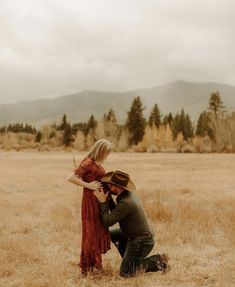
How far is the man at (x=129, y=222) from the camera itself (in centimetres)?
664

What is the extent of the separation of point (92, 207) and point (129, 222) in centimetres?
56

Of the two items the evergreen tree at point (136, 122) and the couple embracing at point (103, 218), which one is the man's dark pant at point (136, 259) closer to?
the couple embracing at point (103, 218)

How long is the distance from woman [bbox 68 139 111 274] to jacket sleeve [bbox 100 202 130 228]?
171 mm


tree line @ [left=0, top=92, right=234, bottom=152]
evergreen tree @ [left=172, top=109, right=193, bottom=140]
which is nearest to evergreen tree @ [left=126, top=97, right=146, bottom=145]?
tree line @ [left=0, top=92, right=234, bottom=152]

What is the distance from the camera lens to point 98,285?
668 centimetres

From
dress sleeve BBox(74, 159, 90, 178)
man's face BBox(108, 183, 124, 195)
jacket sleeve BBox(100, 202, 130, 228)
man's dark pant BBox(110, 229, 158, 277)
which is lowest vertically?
man's dark pant BBox(110, 229, 158, 277)

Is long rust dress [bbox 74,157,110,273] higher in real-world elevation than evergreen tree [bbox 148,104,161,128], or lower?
lower

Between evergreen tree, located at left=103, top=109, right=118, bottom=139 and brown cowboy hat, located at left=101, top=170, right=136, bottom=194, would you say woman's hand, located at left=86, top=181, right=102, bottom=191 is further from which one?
evergreen tree, located at left=103, top=109, right=118, bottom=139

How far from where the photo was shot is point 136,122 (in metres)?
85.0

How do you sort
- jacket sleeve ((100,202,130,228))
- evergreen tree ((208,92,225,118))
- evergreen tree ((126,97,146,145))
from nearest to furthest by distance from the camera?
jacket sleeve ((100,202,130,228))
evergreen tree ((126,97,146,145))
evergreen tree ((208,92,225,118))

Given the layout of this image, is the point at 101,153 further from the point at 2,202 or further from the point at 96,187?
the point at 2,202

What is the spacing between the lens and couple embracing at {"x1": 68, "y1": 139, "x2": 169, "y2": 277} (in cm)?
673

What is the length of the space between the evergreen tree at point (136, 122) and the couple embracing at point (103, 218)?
254 ft

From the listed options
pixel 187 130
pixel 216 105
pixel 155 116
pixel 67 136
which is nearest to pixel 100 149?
pixel 216 105
